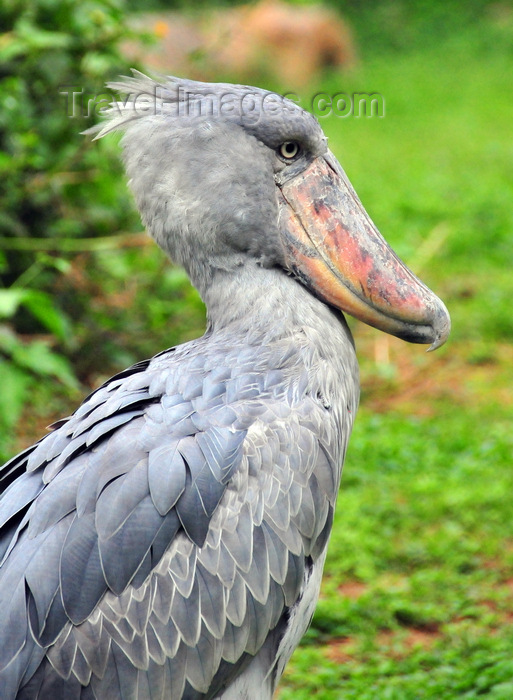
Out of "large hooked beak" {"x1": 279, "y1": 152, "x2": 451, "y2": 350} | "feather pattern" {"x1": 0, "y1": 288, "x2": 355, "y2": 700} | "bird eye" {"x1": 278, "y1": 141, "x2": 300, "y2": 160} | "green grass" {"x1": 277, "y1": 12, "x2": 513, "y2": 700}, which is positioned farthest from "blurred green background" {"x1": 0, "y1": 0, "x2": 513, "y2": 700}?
"bird eye" {"x1": 278, "y1": 141, "x2": 300, "y2": 160}

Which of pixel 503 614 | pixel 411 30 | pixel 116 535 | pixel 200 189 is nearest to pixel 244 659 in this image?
pixel 116 535

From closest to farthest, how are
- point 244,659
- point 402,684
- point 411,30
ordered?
point 244,659
point 402,684
point 411,30

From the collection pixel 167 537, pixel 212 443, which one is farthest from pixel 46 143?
pixel 167 537

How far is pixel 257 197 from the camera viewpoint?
2.32 meters

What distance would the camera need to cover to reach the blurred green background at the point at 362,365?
3225 millimetres

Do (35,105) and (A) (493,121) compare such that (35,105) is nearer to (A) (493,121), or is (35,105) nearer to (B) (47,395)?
(B) (47,395)

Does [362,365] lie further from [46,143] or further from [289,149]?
[289,149]

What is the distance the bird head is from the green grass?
1.28 meters

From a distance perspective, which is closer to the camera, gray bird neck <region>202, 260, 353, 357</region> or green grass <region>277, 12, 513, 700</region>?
gray bird neck <region>202, 260, 353, 357</region>

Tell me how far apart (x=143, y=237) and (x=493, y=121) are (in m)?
6.59

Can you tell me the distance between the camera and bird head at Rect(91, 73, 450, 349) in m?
2.29

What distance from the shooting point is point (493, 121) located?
33.0 ft

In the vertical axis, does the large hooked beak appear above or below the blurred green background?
above

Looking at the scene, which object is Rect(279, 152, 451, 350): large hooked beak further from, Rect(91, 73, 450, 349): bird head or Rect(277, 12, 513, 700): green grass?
Rect(277, 12, 513, 700): green grass
